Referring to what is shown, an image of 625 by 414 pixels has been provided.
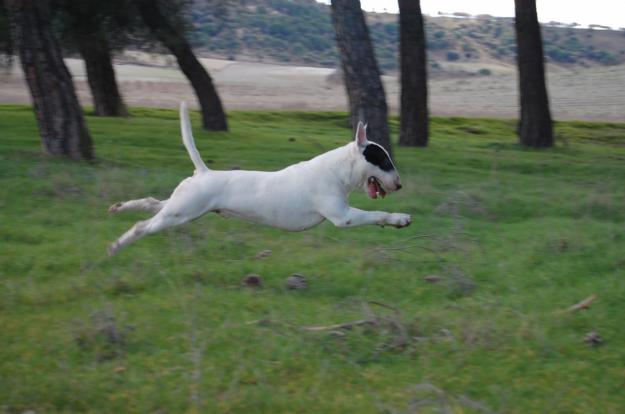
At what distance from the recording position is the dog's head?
25.8 ft

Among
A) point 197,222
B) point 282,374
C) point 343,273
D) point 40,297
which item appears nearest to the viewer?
point 282,374

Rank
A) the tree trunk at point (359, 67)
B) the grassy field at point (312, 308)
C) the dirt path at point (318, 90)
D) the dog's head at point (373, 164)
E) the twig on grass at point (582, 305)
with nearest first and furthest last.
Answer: the grassy field at point (312, 308) → the twig on grass at point (582, 305) → the dog's head at point (373, 164) → the tree trunk at point (359, 67) → the dirt path at point (318, 90)

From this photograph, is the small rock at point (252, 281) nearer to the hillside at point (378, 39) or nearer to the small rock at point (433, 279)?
the small rock at point (433, 279)

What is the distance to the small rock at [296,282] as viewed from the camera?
7820 mm

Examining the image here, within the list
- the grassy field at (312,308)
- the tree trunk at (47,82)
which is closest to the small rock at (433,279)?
the grassy field at (312,308)

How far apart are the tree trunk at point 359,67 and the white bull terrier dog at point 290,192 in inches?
246

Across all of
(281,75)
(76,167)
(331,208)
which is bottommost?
(281,75)

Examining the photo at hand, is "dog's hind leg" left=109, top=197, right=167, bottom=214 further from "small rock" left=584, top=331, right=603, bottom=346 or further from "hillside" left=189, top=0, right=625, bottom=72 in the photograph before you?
"hillside" left=189, top=0, right=625, bottom=72

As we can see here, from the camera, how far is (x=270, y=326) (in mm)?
6781

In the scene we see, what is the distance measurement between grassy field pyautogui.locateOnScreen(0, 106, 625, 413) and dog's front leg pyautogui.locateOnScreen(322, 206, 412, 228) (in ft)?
2.01

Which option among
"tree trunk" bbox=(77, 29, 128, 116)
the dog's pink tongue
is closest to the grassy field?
the dog's pink tongue

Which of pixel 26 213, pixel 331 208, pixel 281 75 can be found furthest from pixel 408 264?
pixel 281 75

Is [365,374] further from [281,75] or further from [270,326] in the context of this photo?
[281,75]

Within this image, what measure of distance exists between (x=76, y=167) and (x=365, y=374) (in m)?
8.31
